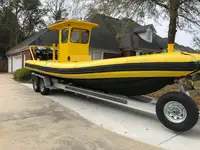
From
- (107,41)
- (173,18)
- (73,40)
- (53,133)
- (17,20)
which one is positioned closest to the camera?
(53,133)

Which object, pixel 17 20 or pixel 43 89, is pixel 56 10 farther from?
pixel 43 89

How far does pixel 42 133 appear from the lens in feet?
14.8

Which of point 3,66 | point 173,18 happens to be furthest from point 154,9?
point 3,66

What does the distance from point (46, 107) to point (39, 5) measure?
2769 centimetres

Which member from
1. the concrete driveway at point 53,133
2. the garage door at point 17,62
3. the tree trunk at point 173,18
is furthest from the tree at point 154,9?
the garage door at point 17,62

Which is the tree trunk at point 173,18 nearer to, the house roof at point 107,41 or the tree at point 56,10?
the house roof at point 107,41

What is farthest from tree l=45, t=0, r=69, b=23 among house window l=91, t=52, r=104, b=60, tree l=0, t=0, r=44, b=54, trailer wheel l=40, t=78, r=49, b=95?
trailer wheel l=40, t=78, r=49, b=95

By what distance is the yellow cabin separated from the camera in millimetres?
8016

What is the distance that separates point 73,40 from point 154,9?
18.8ft

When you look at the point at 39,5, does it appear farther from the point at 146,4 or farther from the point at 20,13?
the point at 146,4

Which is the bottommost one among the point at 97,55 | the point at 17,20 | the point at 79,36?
the point at 97,55

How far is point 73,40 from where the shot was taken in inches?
322

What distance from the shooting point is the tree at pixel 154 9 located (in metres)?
10.7

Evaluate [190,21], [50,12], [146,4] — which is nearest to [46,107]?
[146,4]
